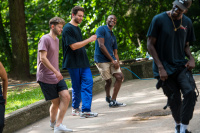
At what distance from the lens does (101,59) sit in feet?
27.2

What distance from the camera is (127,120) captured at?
21.9ft

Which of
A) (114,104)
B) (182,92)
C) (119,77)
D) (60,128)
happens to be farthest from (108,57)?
(182,92)

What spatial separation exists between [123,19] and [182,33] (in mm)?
12598

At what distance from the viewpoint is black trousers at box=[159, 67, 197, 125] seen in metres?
4.84

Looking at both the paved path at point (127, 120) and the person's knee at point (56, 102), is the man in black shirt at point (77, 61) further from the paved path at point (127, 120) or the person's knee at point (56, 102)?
the person's knee at point (56, 102)

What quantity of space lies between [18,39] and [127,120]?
29.5ft

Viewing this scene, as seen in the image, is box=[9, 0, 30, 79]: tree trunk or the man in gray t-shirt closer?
the man in gray t-shirt

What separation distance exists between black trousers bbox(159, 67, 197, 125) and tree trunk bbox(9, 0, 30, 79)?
1043cm

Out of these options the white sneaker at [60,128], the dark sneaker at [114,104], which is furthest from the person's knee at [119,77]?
the white sneaker at [60,128]

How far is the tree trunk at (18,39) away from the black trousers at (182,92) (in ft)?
34.2

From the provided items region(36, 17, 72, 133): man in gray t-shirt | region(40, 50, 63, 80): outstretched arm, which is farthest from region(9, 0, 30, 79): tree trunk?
region(40, 50, 63, 80): outstretched arm

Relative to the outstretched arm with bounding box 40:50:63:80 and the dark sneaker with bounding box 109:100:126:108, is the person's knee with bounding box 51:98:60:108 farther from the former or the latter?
the dark sneaker with bounding box 109:100:126:108

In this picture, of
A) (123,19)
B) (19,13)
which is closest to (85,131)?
(19,13)

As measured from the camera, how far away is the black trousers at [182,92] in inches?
190
